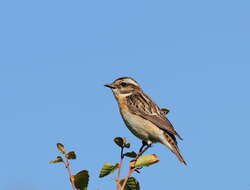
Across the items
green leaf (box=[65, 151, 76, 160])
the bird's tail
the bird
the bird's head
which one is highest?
the bird's head

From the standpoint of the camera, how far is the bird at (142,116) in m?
9.72

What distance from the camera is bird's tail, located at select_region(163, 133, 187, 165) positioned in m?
9.14

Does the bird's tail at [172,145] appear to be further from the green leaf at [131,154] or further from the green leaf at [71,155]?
the green leaf at [71,155]

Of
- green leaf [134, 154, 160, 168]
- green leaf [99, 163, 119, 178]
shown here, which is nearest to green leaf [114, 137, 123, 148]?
green leaf [134, 154, 160, 168]

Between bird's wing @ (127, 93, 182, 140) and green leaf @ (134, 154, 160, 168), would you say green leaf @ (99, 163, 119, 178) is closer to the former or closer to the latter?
green leaf @ (134, 154, 160, 168)

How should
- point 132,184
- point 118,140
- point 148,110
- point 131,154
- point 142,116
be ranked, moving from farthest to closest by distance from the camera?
1. point 148,110
2. point 142,116
3. point 118,140
4. point 131,154
5. point 132,184

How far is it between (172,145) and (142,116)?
1.07 m

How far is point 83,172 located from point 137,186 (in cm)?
50

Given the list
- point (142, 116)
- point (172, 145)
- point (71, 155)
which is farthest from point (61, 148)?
point (142, 116)

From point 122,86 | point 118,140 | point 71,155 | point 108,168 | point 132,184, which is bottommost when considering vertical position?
point 132,184

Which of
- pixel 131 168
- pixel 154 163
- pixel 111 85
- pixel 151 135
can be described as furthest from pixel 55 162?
pixel 111 85

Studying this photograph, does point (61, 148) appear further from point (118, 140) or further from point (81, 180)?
point (118, 140)

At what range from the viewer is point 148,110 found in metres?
10.5

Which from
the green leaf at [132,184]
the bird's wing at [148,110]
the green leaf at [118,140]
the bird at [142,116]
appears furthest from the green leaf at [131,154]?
the bird's wing at [148,110]
